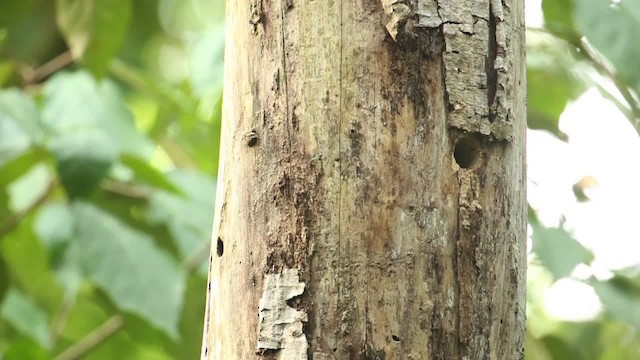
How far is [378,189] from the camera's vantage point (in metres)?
0.86

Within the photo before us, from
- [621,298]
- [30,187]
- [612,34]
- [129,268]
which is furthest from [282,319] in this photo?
[30,187]

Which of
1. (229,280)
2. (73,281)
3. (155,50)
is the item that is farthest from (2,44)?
(229,280)

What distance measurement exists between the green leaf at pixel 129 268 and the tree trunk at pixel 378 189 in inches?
31.7

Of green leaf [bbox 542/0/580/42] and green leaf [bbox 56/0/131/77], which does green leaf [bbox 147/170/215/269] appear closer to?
green leaf [bbox 56/0/131/77]

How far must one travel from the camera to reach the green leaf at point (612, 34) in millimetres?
1447

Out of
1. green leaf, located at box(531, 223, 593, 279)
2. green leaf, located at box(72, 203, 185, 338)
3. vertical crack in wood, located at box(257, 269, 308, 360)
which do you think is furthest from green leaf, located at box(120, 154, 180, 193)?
vertical crack in wood, located at box(257, 269, 308, 360)

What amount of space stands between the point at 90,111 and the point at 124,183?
28 centimetres

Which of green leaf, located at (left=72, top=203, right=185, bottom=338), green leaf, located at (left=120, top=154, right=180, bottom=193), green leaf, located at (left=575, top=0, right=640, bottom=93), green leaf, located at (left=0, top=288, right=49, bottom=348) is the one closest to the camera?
green leaf, located at (left=575, top=0, right=640, bottom=93)

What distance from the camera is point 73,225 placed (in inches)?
71.9

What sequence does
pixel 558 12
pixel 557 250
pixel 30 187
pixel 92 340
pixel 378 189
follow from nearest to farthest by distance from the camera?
pixel 378 189 < pixel 558 12 < pixel 557 250 < pixel 30 187 < pixel 92 340

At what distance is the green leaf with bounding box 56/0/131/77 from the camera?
1830mm

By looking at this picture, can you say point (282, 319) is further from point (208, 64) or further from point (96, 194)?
point (96, 194)

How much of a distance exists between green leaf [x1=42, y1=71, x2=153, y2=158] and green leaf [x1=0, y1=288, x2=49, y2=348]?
1.64 ft

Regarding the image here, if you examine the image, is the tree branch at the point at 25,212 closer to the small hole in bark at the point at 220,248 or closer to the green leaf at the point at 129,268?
the green leaf at the point at 129,268
